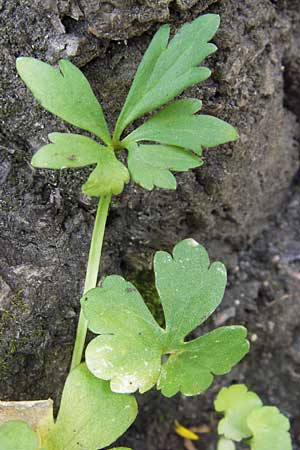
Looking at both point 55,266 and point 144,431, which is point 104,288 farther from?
point 144,431

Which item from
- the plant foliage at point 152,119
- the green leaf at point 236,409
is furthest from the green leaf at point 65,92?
the green leaf at point 236,409

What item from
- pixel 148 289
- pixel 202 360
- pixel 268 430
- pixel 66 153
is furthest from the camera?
pixel 148 289

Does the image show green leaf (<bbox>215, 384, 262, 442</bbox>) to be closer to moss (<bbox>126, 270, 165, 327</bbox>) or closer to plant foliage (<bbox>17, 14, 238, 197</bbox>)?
moss (<bbox>126, 270, 165, 327</bbox>)

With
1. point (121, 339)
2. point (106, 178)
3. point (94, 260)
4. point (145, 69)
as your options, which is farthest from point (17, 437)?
point (145, 69)

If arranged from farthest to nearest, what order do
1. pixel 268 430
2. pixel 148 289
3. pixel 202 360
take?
pixel 148 289 < pixel 268 430 < pixel 202 360

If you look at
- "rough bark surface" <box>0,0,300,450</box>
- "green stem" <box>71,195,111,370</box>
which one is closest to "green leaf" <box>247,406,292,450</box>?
"rough bark surface" <box>0,0,300,450</box>

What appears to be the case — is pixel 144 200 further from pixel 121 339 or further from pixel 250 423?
pixel 250 423

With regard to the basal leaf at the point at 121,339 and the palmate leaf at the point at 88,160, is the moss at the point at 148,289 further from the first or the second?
the palmate leaf at the point at 88,160
